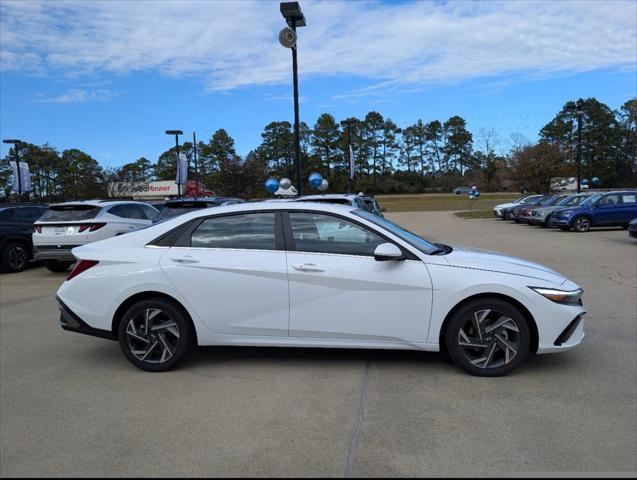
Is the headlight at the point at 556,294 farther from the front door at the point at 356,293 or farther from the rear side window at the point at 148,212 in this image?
the rear side window at the point at 148,212

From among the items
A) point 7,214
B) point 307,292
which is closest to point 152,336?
point 307,292

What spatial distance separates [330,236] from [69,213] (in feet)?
28.2

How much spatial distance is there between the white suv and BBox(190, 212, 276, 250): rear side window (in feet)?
22.3

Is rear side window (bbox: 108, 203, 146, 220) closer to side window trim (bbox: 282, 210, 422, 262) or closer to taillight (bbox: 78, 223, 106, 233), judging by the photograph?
taillight (bbox: 78, 223, 106, 233)

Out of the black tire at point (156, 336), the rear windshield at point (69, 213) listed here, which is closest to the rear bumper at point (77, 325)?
the black tire at point (156, 336)

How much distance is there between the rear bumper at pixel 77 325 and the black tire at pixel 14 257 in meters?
8.57

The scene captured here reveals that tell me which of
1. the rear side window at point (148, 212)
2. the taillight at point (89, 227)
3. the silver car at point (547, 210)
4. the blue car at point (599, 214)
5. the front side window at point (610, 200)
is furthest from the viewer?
the silver car at point (547, 210)

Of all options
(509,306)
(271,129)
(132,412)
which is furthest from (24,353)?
(271,129)

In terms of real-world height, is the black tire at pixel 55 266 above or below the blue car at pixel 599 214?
below

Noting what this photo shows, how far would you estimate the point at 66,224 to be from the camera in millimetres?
11023

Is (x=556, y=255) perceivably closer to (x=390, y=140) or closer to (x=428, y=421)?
(x=428, y=421)

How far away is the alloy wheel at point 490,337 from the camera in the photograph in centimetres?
444

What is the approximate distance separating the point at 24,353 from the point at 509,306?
493cm

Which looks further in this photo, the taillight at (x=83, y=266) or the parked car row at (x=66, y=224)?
the parked car row at (x=66, y=224)
